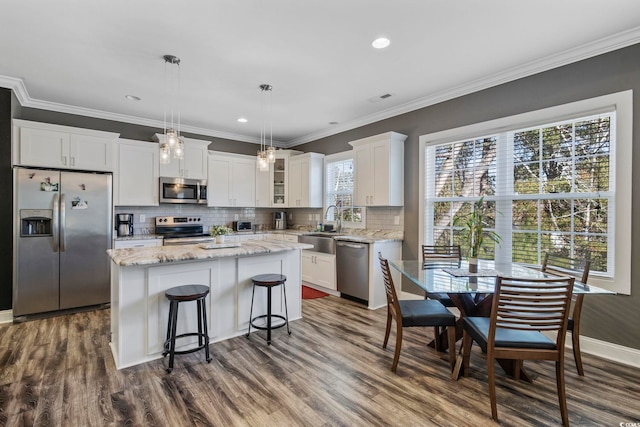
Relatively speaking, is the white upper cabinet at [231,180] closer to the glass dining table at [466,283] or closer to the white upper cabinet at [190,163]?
the white upper cabinet at [190,163]

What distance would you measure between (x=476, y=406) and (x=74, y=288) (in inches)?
182

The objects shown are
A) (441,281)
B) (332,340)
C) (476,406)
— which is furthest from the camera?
(332,340)

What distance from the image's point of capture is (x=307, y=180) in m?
5.82

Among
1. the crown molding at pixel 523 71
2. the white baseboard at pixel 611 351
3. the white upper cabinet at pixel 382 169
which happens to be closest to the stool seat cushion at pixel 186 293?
the white upper cabinet at pixel 382 169

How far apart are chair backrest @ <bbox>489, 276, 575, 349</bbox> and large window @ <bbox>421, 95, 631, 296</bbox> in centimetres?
135

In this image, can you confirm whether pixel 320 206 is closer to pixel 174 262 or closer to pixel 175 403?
pixel 174 262

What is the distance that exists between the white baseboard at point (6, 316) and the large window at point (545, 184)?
533cm

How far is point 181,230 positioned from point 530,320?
503 centimetres

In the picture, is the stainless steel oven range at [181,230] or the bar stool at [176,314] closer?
the bar stool at [176,314]

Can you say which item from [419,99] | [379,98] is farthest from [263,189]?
[419,99]

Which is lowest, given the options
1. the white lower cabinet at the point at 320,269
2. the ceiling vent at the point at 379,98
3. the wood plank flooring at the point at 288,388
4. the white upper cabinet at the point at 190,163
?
the wood plank flooring at the point at 288,388

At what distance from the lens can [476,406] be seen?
6.93ft

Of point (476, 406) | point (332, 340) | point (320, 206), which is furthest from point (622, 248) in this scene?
point (320, 206)

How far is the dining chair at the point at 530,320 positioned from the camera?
6.37ft
